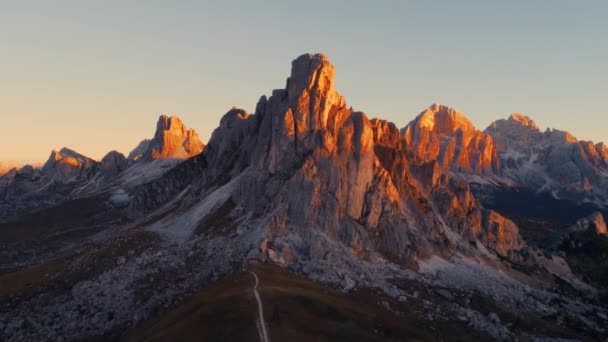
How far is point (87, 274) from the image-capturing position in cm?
10819

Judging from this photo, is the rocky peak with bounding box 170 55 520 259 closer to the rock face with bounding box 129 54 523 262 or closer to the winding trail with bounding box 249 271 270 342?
the rock face with bounding box 129 54 523 262

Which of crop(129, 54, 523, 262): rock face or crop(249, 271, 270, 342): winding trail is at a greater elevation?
crop(129, 54, 523, 262): rock face

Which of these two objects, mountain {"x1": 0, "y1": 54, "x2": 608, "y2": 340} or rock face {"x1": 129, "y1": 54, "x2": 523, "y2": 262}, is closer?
mountain {"x1": 0, "y1": 54, "x2": 608, "y2": 340}

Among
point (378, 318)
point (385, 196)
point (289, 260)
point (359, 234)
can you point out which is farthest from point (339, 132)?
point (378, 318)

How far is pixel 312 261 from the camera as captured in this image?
349ft

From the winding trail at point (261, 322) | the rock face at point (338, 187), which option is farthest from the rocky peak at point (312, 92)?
the winding trail at point (261, 322)

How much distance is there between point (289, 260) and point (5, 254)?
112 m

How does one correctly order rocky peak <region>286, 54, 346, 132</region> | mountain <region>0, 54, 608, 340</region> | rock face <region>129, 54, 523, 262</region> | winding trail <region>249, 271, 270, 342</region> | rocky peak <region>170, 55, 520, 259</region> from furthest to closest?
1. rocky peak <region>286, 54, 346, 132</region>
2. rocky peak <region>170, 55, 520, 259</region>
3. rock face <region>129, 54, 523, 262</region>
4. mountain <region>0, 54, 608, 340</region>
5. winding trail <region>249, 271, 270, 342</region>

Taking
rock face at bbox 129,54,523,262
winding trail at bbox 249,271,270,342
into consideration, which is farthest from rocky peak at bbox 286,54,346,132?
winding trail at bbox 249,271,270,342

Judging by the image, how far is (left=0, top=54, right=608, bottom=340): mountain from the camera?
271ft

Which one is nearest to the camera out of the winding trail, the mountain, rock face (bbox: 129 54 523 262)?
the winding trail

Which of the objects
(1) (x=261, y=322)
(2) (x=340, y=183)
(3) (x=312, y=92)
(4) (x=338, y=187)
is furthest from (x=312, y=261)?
(3) (x=312, y=92)

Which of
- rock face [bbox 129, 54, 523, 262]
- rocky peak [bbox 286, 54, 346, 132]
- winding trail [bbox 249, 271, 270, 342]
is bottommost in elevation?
winding trail [bbox 249, 271, 270, 342]

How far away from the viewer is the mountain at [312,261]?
82.6 metres
